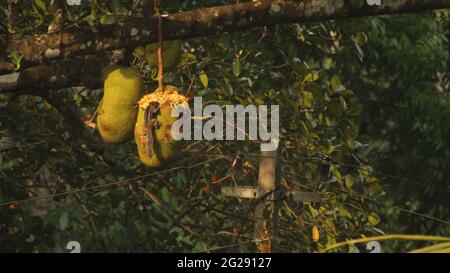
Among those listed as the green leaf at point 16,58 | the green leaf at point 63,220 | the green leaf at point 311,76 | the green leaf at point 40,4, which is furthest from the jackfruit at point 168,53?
the green leaf at point 63,220

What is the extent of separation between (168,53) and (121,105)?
30cm

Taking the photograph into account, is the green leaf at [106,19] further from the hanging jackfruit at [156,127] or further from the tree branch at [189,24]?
the hanging jackfruit at [156,127]

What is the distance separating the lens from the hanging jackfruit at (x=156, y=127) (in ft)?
11.6

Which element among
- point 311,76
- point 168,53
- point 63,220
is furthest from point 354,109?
point 63,220

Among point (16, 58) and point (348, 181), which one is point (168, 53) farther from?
point (348, 181)

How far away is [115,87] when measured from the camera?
3682mm

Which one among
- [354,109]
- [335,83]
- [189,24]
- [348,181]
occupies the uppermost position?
[189,24]

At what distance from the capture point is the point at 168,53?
3850 mm

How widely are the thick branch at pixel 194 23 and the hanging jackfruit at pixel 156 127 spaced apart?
24cm

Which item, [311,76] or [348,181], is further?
[348,181]
